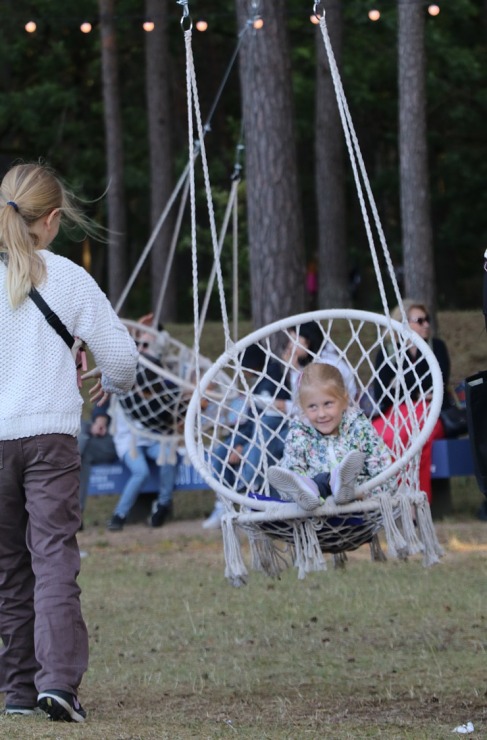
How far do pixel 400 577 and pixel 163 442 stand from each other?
3.24 m

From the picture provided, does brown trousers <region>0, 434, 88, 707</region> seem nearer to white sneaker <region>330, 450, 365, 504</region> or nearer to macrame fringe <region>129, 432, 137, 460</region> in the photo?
white sneaker <region>330, 450, 365, 504</region>

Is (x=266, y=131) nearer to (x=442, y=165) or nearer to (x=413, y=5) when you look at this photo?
(x=413, y=5)

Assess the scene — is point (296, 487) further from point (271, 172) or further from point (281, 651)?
point (271, 172)

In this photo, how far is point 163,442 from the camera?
10.7 meters

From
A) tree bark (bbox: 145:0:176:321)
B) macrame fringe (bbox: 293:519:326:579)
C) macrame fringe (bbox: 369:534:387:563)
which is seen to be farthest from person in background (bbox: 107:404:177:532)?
tree bark (bbox: 145:0:176:321)

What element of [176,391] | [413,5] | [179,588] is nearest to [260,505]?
[179,588]

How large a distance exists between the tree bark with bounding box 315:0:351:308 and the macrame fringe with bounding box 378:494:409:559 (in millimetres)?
13335

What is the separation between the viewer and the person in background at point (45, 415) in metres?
4.25

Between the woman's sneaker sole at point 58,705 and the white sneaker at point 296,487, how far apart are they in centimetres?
109

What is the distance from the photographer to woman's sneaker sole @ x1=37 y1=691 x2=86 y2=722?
416 cm

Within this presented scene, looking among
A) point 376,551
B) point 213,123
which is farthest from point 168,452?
point 213,123

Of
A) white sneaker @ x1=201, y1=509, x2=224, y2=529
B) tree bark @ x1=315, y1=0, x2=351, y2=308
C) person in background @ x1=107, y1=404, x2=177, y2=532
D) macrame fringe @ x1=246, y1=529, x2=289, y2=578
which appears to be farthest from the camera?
tree bark @ x1=315, y1=0, x2=351, y2=308

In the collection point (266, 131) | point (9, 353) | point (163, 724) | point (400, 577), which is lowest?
point (400, 577)

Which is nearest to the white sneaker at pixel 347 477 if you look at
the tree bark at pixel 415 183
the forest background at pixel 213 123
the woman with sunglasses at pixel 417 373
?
the woman with sunglasses at pixel 417 373
